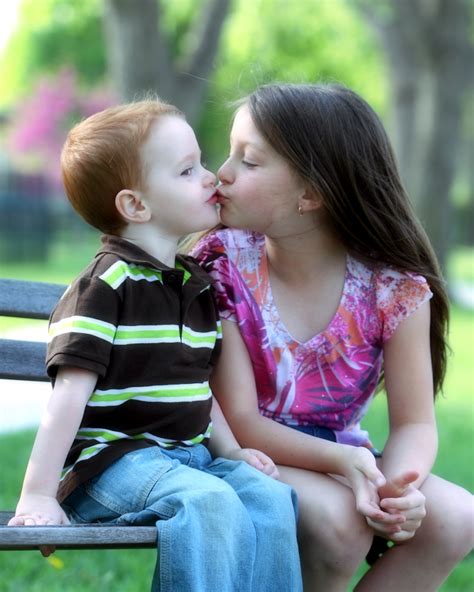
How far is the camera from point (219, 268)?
3174 millimetres

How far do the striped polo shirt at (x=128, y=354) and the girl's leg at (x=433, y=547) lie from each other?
578 mm

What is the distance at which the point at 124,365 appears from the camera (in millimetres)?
2758

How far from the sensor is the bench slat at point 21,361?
133 inches

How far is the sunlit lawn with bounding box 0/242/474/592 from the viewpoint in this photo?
4.07m

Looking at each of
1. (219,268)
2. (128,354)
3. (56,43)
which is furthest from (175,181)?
(56,43)

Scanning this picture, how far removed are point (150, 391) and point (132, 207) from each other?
462 mm

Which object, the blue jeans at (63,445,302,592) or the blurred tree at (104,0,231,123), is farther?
the blurred tree at (104,0,231,123)

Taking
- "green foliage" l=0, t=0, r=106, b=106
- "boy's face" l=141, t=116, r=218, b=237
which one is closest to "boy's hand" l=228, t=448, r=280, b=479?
"boy's face" l=141, t=116, r=218, b=237

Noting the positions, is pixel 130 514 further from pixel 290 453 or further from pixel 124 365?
pixel 290 453

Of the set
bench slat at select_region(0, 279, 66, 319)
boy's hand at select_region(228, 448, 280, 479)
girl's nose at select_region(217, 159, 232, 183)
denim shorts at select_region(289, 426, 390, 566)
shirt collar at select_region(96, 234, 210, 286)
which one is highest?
girl's nose at select_region(217, 159, 232, 183)

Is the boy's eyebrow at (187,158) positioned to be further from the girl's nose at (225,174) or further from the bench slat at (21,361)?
the bench slat at (21,361)

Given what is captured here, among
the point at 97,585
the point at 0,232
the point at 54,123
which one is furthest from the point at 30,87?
the point at 97,585

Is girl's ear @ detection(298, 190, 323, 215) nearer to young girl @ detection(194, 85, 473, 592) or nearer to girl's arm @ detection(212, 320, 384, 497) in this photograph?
young girl @ detection(194, 85, 473, 592)

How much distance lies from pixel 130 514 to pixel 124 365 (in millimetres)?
353
